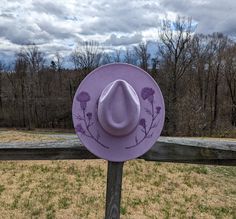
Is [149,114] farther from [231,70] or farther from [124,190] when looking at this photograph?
[231,70]

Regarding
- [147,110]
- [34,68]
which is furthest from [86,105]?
[34,68]

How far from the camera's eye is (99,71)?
196 cm

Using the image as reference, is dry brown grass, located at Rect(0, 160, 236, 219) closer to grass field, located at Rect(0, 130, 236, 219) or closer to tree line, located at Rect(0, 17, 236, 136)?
grass field, located at Rect(0, 130, 236, 219)

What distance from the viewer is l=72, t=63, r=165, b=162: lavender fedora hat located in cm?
195

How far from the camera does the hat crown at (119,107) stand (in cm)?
180

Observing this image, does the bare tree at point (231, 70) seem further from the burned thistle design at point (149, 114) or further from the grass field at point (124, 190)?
the burned thistle design at point (149, 114)

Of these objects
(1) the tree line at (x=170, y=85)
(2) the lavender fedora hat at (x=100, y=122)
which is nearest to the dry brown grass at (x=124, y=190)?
(2) the lavender fedora hat at (x=100, y=122)

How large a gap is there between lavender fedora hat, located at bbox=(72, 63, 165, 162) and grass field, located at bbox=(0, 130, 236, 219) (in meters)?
1.57

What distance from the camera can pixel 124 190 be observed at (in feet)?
13.4

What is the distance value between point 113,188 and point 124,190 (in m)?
2.00

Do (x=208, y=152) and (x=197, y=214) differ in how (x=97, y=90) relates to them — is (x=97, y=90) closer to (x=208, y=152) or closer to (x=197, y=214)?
(x=208, y=152)

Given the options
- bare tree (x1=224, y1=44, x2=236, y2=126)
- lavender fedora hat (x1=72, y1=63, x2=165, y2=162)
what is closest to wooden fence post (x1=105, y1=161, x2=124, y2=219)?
lavender fedora hat (x1=72, y1=63, x2=165, y2=162)

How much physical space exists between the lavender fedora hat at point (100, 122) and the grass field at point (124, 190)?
1567mm

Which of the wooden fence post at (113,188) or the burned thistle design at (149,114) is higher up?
the burned thistle design at (149,114)
